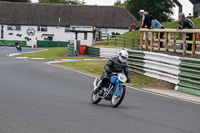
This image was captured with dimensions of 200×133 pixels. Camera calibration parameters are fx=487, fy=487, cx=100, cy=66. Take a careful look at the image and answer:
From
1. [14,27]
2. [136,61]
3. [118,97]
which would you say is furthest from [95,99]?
[14,27]

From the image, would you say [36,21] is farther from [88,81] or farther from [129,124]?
[129,124]

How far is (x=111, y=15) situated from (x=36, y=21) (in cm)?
1432

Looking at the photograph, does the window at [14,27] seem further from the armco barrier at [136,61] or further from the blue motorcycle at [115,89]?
the blue motorcycle at [115,89]

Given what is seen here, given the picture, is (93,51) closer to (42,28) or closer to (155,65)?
(155,65)

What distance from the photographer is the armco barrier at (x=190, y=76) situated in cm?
1588

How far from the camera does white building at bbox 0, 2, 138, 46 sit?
91312 mm

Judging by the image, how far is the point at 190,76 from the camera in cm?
1625

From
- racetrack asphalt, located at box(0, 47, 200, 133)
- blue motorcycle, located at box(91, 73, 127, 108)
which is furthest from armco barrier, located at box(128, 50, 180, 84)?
blue motorcycle, located at box(91, 73, 127, 108)

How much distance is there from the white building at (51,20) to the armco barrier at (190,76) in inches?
2884

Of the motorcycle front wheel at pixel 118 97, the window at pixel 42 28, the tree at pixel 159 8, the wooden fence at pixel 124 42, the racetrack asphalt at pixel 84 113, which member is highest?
the tree at pixel 159 8

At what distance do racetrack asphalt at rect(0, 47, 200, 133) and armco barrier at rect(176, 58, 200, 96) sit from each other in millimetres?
1589

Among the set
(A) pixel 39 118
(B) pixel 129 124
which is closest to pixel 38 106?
(A) pixel 39 118

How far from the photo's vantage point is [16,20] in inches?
3605

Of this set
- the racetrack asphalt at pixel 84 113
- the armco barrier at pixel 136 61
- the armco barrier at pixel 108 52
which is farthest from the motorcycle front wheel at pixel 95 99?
the armco barrier at pixel 108 52
